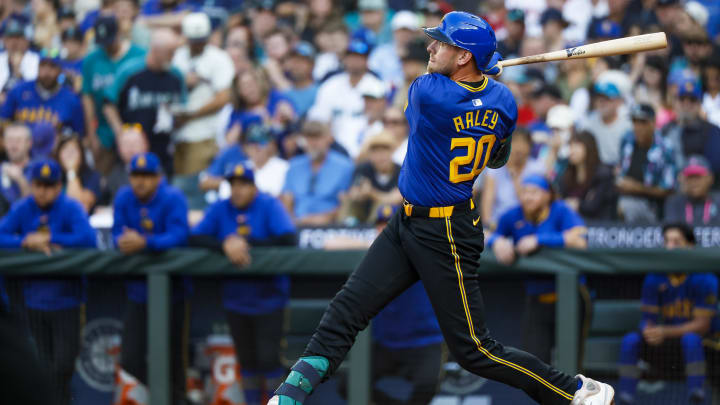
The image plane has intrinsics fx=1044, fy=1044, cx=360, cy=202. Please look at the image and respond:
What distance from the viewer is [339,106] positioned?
9516mm

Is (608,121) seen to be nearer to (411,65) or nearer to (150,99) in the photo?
(411,65)

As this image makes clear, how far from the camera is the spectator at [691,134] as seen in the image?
8.52 metres

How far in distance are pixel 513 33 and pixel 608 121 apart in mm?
1825

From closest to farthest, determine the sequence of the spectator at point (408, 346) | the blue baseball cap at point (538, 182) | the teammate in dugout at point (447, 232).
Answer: the teammate in dugout at point (447, 232) < the spectator at point (408, 346) < the blue baseball cap at point (538, 182)

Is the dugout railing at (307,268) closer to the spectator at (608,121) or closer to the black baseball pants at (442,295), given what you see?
the black baseball pants at (442,295)

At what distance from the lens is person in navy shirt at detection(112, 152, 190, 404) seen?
6566mm

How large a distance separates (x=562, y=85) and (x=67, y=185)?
456 centimetres

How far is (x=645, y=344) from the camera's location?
6.14 m

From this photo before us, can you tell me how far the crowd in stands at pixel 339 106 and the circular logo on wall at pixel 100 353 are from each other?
202 centimetres

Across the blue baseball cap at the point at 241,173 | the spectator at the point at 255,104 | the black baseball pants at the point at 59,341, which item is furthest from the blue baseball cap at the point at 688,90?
the black baseball pants at the point at 59,341

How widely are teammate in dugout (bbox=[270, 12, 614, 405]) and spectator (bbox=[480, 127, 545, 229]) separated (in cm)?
362

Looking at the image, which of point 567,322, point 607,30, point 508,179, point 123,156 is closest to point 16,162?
point 123,156

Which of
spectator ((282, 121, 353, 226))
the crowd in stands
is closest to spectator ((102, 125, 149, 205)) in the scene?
the crowd in stands

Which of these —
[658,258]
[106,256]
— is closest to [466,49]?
[658,258]
